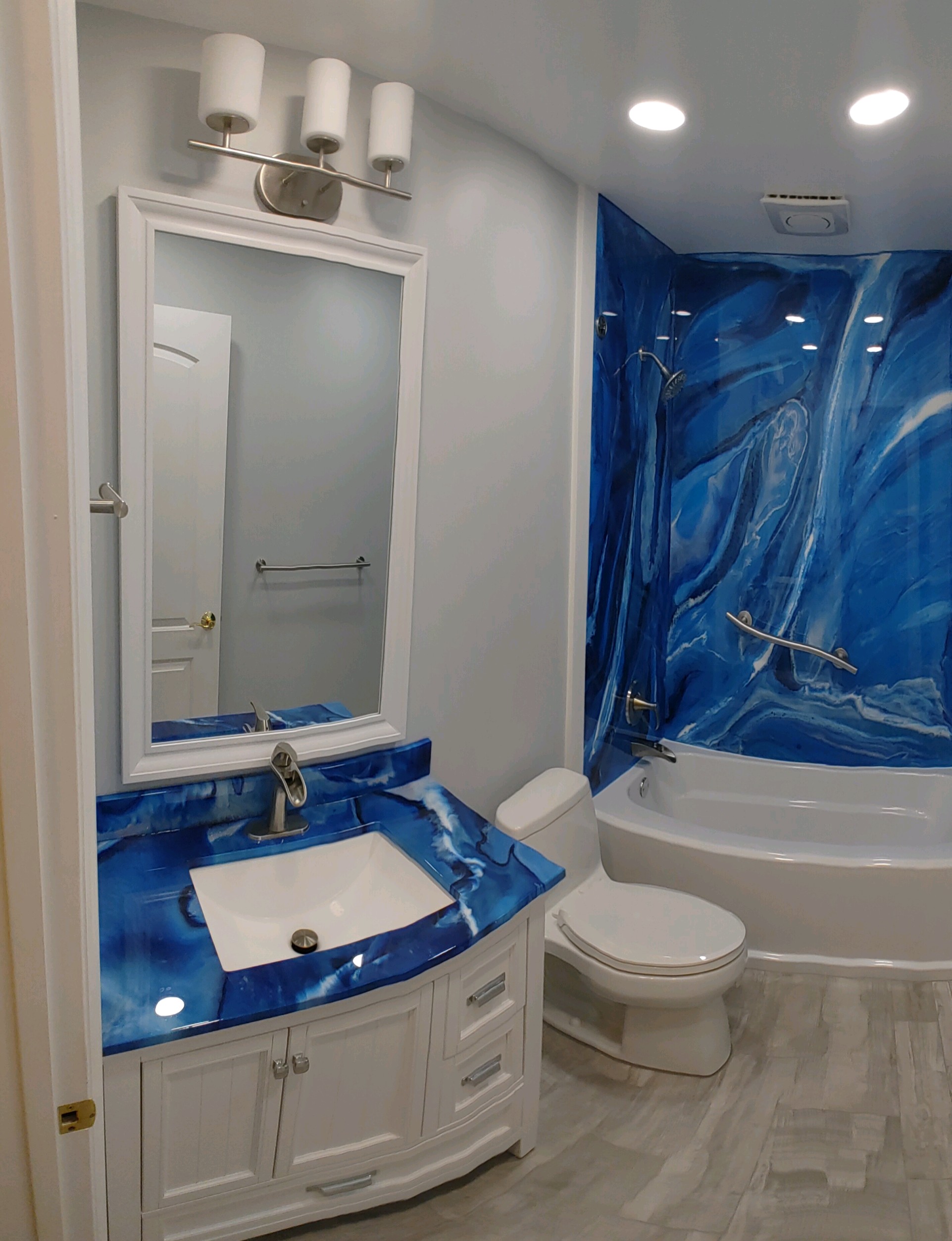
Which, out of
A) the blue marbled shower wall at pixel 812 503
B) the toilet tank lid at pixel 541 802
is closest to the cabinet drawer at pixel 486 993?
the toilet tank lid at pixel 541 802

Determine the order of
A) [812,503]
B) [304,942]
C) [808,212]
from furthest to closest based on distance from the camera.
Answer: [812,503] < [808,212] < [304,942]

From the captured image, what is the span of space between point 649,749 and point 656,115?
2.03m

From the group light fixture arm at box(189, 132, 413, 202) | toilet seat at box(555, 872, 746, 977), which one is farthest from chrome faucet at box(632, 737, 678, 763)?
light fixture arm at box(189, 132, 413, 202)

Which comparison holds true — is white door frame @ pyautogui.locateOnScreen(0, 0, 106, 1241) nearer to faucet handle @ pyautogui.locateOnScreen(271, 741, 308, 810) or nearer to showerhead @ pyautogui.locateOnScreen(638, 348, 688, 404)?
faucet handle @ pyautogui.locateOnScreen(271, 741, 308, 810)

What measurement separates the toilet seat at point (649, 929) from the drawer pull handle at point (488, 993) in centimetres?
46

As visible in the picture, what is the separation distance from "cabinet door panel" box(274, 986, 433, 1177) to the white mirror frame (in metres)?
0.64

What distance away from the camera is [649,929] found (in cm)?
224

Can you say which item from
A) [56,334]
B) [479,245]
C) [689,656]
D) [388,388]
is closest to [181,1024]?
[56,334]

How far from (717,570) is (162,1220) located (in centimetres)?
281

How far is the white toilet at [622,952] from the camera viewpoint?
6.94 feet

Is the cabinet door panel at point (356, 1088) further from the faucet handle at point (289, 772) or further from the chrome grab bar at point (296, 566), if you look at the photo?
the chrome grab bar at point (296, 566)

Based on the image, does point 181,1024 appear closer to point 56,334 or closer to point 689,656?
point 56,334

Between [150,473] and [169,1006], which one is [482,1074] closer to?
[169,1006]

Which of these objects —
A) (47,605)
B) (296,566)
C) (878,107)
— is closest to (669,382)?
(878,107)
